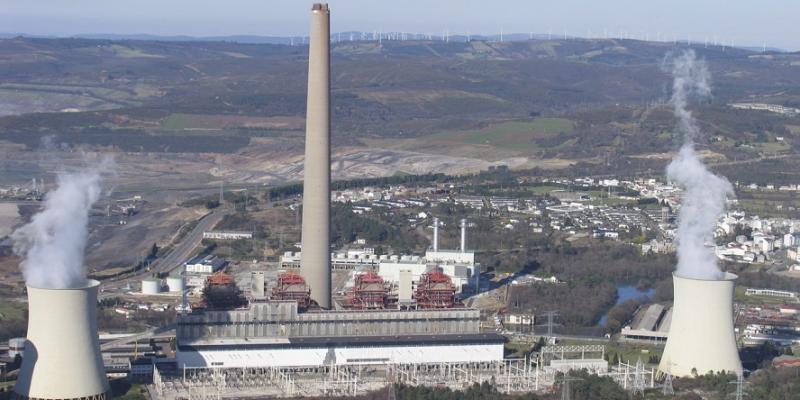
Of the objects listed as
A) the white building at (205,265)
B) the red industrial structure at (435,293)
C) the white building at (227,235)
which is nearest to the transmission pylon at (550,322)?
Answer: the red industrial structure at (435,293)

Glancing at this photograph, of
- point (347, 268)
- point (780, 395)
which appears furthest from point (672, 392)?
point (347, 268)

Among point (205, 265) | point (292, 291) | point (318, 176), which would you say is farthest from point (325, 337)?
point (205, 265)

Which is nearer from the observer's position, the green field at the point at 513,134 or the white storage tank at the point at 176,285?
the white storage tank at the point at 176,285

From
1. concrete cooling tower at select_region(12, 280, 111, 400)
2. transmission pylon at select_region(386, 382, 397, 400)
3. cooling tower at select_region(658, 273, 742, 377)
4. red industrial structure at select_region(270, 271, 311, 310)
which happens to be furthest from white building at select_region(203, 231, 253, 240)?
concrete cooling tower at select_region(12, 280, 111, 400)

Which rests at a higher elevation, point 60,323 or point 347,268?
point 60,323

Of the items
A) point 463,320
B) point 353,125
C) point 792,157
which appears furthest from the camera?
point 353,125

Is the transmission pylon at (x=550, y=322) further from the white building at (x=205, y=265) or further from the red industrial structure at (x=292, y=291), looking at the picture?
the white building at (x=205, y=265)

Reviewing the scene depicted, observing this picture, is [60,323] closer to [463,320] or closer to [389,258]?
[463,320]
